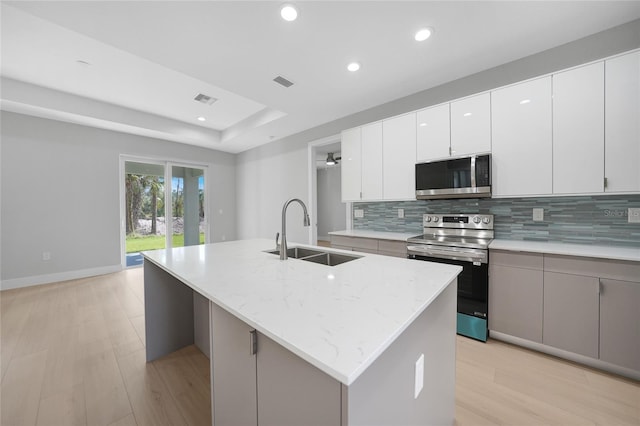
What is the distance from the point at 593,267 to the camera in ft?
5.74

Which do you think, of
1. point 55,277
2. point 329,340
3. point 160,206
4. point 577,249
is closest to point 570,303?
point 577,249

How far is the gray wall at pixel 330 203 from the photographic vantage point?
8.13 metres

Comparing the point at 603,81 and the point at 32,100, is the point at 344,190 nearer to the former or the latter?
the point at 603,81

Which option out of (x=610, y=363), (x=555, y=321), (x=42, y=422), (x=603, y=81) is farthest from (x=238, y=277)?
(x=603, y=81)

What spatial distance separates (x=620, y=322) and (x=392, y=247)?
5.49 ft

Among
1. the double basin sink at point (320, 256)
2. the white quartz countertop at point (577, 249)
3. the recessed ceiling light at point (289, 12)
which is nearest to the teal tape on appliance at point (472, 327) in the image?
the white quartz countertop at point (577, 249)

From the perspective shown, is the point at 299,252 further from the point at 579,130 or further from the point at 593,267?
the point at 579,130

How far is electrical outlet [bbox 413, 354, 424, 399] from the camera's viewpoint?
98cm

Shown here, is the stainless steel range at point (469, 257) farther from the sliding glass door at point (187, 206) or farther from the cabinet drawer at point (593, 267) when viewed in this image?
the sliding glass door at point (187, 206)

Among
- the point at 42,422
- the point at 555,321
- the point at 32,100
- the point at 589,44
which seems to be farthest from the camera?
the point at 32,100

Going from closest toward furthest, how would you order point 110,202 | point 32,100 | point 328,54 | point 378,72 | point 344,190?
point 328,54, point 378,72, point 32,100, point 344,190, point 110,202

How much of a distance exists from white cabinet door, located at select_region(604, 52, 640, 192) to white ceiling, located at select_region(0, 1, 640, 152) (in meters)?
0.47

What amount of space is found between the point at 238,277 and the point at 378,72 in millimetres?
2485

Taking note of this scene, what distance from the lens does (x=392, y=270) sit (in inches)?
53.0
